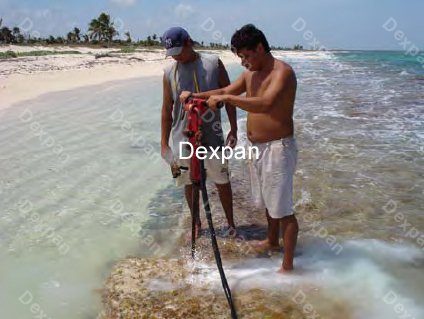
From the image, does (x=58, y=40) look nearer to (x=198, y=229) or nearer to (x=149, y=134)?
(x=149, y=134)

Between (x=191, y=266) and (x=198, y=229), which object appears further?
(x=198, y=229)

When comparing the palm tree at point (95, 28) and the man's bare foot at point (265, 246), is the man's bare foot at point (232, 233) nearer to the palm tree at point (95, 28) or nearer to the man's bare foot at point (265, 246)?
the man's bare foot at point (265, 246)

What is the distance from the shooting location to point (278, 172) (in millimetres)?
3473

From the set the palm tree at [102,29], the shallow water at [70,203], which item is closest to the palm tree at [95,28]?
the palm tree at [102,29]

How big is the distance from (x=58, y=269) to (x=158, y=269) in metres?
0.92

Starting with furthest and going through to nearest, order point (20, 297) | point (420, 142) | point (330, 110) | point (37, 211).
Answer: point (330, 110), point (420, 142), point (37, 211), point (20, 297)

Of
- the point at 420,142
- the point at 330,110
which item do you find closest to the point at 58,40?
the point at 330,110

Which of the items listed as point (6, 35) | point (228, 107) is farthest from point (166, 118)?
point (6, 35)

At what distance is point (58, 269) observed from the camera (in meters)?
3.97

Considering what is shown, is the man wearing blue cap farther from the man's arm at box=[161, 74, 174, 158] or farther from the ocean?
the ocean

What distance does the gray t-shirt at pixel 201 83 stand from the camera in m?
3.98

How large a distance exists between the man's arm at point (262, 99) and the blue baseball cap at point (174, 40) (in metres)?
0.79

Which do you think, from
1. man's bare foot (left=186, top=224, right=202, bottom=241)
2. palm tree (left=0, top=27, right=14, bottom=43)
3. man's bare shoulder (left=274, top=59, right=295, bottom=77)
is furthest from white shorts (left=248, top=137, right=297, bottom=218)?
palm tree (left=0, top=27, right=14, bottom=43)

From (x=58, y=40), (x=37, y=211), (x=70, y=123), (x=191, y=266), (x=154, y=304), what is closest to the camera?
(x=154, y=304)
